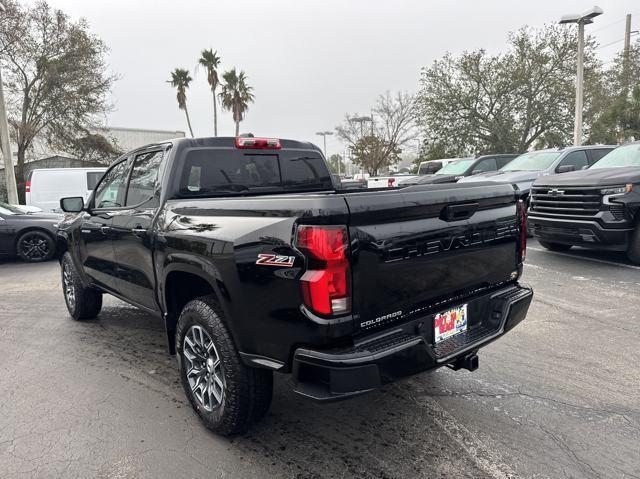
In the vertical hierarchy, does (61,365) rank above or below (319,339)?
below

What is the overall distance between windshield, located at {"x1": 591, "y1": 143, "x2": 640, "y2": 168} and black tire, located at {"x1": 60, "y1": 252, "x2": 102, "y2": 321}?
8.04m

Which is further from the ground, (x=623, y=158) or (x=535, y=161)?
(x=535, y=161)

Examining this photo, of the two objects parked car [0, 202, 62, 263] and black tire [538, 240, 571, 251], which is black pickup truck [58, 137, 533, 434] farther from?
parked car [0, 202, 62, 263]

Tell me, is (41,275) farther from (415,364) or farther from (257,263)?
(415,364)

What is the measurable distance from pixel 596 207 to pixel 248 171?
5.68 meters

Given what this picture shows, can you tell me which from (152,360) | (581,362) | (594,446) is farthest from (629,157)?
(152,360)

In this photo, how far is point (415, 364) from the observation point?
7.77 ft

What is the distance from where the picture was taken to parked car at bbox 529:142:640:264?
22.3ft

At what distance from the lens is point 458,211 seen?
2.71 m

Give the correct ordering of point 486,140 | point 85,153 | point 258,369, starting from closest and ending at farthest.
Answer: point 258,369 → point 85,153 → point 486,140

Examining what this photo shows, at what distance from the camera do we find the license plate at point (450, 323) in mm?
2621

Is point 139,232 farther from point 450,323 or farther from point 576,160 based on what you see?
point 576,160

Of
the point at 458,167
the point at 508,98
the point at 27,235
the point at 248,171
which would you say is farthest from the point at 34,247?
the point at 508,98

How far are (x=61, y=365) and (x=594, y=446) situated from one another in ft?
13.5
